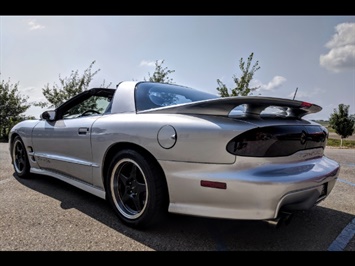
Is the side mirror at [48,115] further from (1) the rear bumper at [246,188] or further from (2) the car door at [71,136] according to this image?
(1) the rear bumper at [246,188]

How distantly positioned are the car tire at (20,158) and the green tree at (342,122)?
31.6m

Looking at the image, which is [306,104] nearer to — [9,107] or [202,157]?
→ [202,157]

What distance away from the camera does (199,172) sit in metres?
1.92

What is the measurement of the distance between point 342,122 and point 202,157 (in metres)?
33.0

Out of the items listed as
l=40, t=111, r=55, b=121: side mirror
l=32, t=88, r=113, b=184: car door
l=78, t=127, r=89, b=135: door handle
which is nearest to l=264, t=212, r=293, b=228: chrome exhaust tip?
l=32, t=88, r=113, b=184: car door

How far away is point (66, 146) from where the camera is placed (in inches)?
120

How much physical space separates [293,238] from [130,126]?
164 centimetres

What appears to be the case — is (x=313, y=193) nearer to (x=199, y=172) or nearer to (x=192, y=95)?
(x=199, y=172)

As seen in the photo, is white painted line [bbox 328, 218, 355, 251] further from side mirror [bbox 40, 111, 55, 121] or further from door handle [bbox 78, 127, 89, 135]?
side mirror [bbox 40, 111, 55, 121]

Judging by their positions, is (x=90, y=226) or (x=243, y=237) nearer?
(x=243, y=237)

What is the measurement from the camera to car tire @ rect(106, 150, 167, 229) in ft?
6.93
